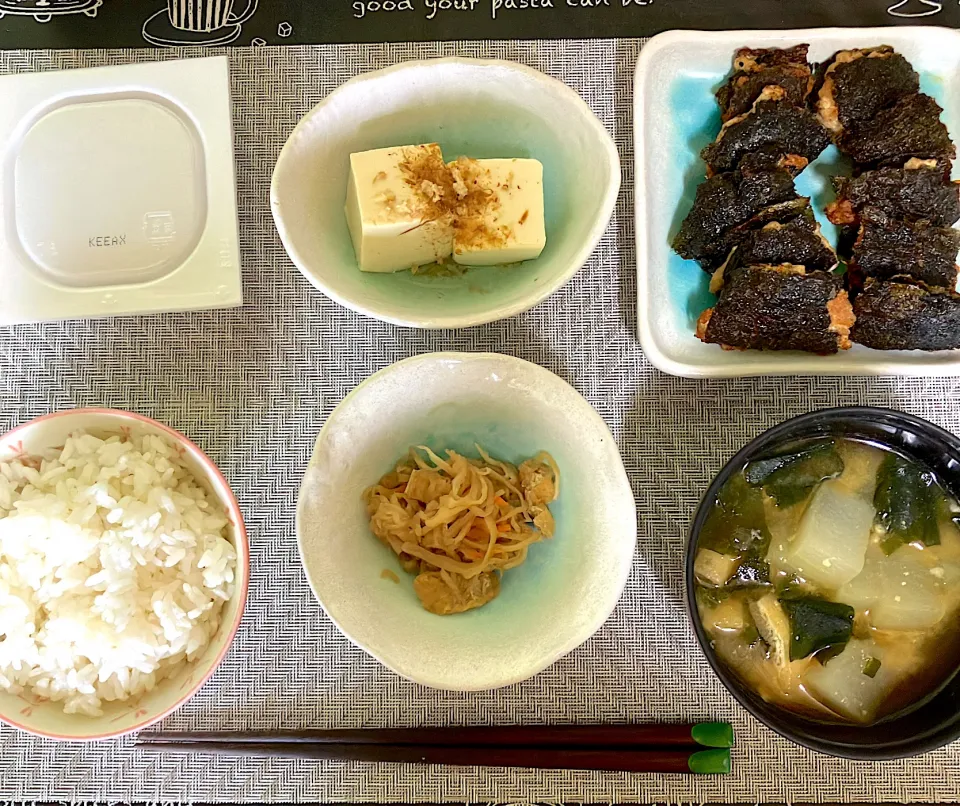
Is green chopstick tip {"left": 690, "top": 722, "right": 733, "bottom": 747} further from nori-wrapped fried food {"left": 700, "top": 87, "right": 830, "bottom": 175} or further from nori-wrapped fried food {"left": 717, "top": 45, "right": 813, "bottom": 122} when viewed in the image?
nori-wrapped fried food {"left": 717, "top": 45, "right": 813, "bottom": 122}

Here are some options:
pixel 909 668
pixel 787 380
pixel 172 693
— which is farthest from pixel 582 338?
pixel 172 693

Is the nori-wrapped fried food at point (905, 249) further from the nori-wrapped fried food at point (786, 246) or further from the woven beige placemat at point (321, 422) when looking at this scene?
the woven beige placemat at point (321, 422)

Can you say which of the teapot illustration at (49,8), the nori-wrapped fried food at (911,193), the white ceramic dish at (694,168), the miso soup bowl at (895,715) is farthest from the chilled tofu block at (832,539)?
the teapot illustration at (49,8)

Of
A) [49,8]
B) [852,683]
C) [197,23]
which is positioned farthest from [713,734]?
[49,8]

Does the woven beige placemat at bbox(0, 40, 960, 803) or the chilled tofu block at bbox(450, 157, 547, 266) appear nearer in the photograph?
the chilled tofu block at bbox(450, 157, 547, 266)

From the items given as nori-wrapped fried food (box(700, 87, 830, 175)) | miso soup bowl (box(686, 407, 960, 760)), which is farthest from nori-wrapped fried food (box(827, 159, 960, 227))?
miso soup bowl (box(686, 407, 960, 760))

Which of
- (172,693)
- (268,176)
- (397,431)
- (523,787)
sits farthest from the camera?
(268,176)

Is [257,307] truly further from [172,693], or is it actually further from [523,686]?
[523,686]

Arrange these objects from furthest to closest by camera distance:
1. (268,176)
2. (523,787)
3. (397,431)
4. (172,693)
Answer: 1. (268,176)
2. (523,787)
3. (397,431)
4. (172,693)
